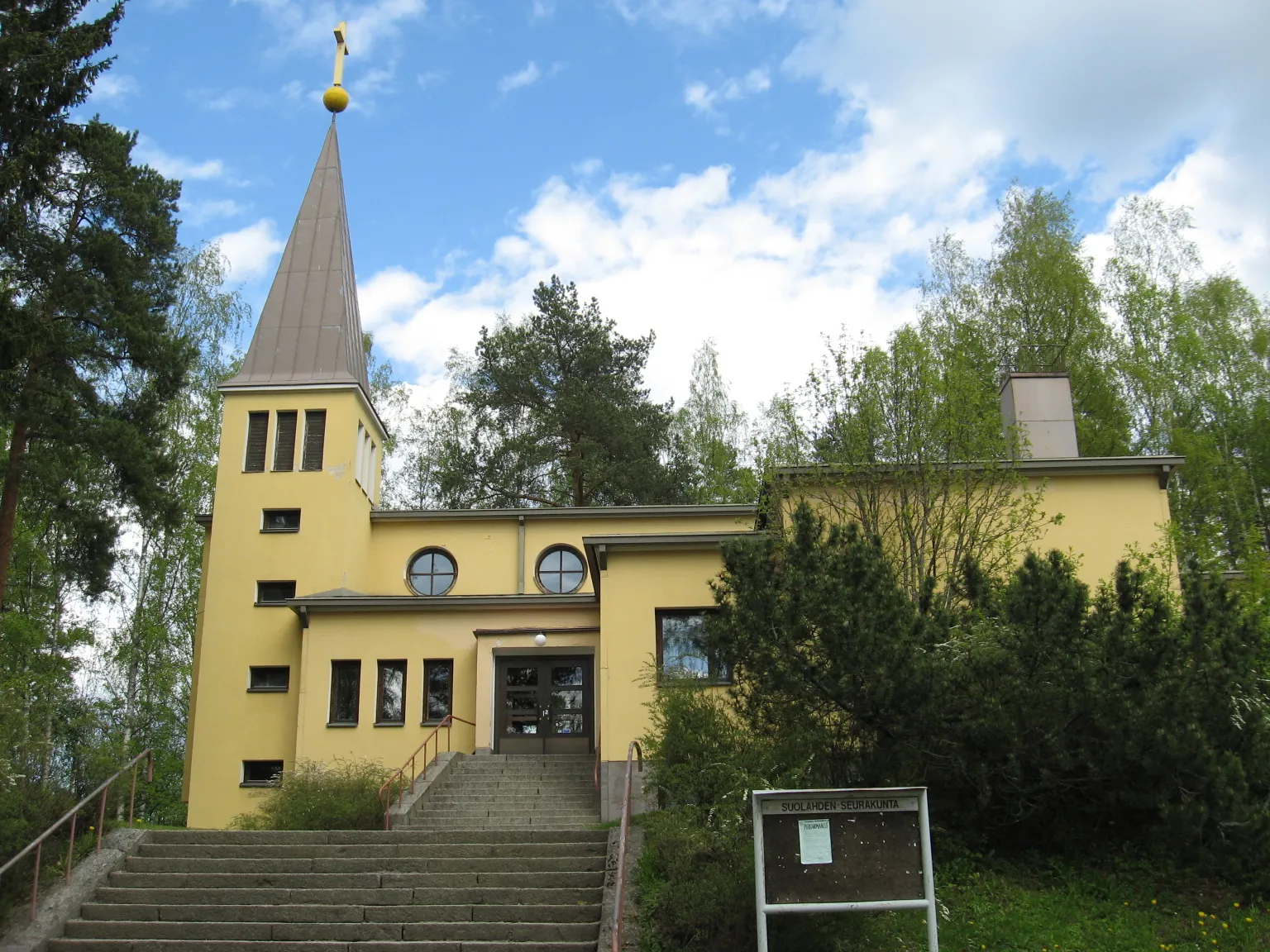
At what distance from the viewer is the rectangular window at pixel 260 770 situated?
2208cm

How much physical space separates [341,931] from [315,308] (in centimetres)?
1834

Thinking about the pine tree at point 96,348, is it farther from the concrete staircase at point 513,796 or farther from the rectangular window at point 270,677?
the concrete staircase at point 513,796

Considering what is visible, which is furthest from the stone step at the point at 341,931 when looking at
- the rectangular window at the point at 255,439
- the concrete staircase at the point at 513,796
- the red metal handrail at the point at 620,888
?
the rectangular window at the point at 255,439

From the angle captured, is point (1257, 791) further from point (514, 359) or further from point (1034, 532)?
point (514, 359)

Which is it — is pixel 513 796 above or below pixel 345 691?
below

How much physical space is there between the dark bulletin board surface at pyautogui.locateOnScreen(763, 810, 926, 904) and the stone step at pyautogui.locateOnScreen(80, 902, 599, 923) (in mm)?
3363

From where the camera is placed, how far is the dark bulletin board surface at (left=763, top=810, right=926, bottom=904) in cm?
895

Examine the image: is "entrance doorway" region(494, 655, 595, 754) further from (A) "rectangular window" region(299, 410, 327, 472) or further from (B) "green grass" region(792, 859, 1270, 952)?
(B) "green grass" region(792, 859, 1270, 952)

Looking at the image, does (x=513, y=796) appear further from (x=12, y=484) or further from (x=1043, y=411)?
(x=1043, y=411)

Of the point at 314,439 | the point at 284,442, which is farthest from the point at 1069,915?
the point at 284,442

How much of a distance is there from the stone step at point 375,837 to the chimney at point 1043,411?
11602 millimetres

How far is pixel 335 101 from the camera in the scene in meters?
30.6

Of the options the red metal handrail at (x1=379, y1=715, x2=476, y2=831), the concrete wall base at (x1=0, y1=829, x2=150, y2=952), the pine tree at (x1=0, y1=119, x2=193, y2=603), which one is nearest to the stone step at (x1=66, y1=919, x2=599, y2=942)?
the concrete wall base at (x1=0, y1=829, x2=150, y2=952)

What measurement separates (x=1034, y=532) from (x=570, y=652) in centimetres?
899
